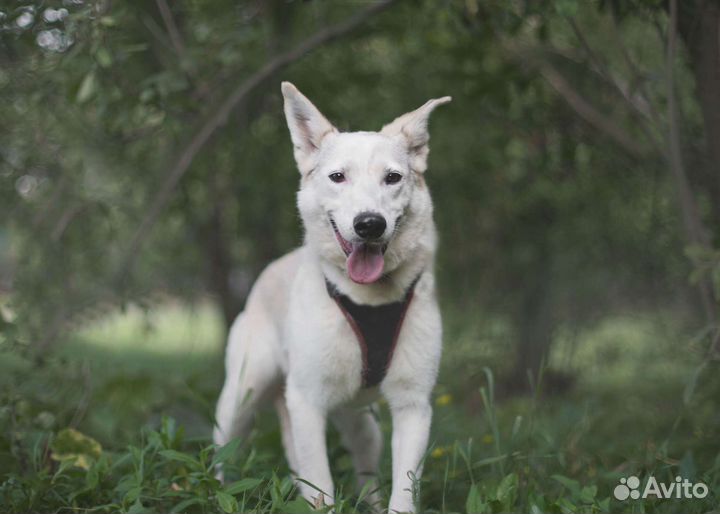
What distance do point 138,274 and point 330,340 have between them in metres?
4.19

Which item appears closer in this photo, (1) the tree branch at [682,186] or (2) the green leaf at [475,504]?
(2) the green leaf at [475,504]

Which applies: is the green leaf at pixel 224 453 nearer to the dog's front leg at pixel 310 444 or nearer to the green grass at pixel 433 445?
the green grass at pixel 433 445

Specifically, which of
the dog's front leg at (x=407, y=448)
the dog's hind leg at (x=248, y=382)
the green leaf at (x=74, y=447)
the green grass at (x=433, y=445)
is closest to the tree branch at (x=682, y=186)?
the green grass at (x=433, y=445)

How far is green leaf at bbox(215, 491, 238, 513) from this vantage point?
3268 millimetres

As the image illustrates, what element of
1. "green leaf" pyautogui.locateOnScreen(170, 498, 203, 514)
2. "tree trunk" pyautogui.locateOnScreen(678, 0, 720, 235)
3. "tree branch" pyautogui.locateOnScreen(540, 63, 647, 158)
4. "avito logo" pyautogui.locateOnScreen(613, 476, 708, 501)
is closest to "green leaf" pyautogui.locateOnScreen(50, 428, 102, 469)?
"green leaf" pyautogui.locateOnScreen(170, 498, 203, 514)

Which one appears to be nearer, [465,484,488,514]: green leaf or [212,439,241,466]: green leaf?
[465,484,488,514]: green leaf

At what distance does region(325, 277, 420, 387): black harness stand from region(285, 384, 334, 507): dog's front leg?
0.26 meters

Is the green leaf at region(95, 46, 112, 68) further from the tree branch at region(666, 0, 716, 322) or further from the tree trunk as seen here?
the tree trunk

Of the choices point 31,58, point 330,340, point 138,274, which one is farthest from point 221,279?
point 330,340

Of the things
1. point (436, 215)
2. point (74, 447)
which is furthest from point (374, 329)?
point (436, 215)

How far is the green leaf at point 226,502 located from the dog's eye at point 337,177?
1363mm

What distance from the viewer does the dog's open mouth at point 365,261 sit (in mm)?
3518

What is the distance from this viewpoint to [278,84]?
6.34m

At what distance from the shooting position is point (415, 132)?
3.83 metres
